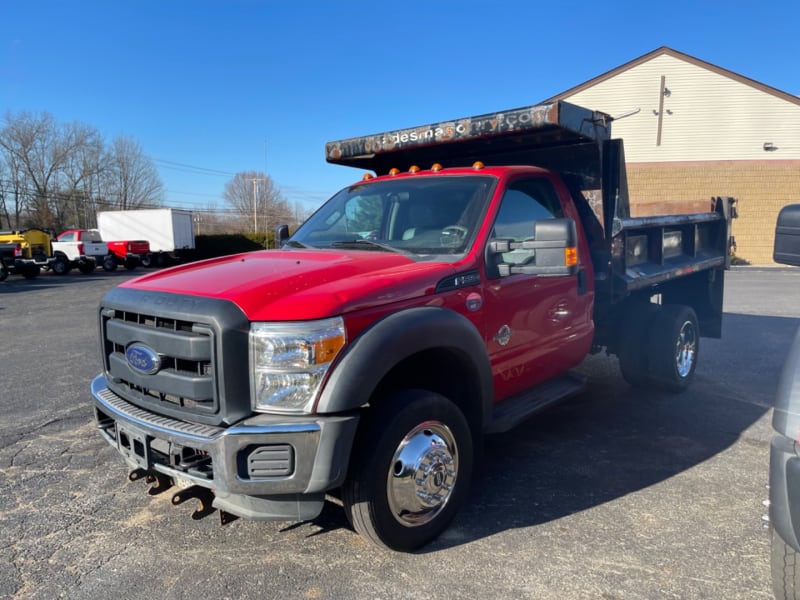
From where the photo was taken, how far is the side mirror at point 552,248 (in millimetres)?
3090

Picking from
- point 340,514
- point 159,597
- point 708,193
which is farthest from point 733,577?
point 708,193

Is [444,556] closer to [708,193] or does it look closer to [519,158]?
[519,158]

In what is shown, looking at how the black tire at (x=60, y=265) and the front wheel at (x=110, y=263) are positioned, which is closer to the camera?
the black tire at (x=60, y=265)

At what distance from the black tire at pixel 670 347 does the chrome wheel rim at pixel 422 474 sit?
9.98 feet

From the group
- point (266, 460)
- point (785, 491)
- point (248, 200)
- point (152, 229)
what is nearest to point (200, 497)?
point (266, 460)

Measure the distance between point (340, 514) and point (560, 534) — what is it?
1.25 metres

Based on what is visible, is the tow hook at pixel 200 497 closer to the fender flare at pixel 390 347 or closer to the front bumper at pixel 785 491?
the fender flare at pixel 390 347

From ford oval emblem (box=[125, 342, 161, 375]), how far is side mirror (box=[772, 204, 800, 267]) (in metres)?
3.01

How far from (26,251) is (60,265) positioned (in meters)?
2.47

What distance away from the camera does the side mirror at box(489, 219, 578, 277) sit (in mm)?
3090

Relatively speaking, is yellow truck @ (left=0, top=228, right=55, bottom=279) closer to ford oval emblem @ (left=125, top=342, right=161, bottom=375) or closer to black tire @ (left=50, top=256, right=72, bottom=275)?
black tire @ (left=50, top=256, right=72, bottom=275)

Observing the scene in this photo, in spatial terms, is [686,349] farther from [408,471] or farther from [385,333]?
[385,333]

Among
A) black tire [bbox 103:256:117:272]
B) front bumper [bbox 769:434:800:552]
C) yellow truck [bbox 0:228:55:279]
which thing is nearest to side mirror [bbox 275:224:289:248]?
front bumper [bbox 769:434:800:552]

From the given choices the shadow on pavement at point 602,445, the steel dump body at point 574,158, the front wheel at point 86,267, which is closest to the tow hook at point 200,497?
the shadow on pavement at point 602,445
